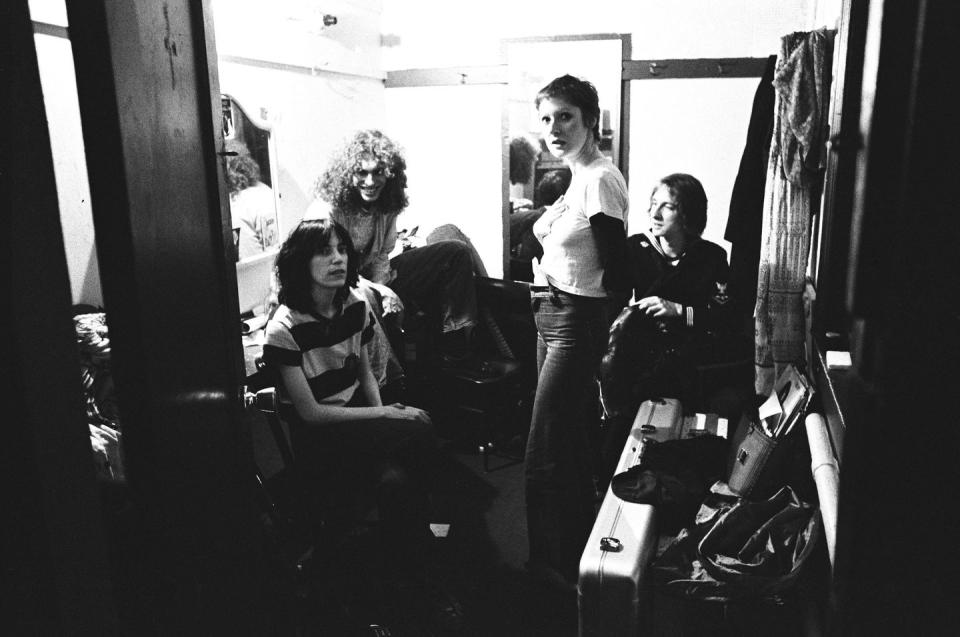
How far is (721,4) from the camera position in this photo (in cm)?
412

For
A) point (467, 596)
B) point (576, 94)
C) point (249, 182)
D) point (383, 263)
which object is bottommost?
point (467, 596)

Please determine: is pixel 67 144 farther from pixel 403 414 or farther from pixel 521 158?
pixel 521 158

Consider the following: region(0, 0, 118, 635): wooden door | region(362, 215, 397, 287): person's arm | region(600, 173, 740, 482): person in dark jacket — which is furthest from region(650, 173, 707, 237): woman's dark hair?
region(0, 0, 118, 635): wooden door

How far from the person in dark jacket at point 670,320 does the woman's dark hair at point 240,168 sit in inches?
67.1

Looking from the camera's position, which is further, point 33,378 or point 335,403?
point 335,403

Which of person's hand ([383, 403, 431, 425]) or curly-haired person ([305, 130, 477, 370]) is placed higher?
curly-haired person ([305, 130, 477, 370])

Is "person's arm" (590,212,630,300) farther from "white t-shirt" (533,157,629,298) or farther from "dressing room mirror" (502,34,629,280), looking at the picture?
"dressing room mirror" (502,34,629,280)

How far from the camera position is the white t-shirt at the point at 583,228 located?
2.44 metres

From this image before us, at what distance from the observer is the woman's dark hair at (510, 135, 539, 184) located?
4.58 metres

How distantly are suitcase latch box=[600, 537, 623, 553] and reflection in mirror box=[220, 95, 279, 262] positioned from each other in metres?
2.05

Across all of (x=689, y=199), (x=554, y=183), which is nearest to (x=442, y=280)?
(x=554, y=183)

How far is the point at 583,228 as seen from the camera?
2477 millimetres

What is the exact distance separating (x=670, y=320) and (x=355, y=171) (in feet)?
5.17

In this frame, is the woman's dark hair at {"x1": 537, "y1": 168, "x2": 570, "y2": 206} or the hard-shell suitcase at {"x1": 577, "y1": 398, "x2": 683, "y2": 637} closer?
the hard-shell suitcase at {"x1": 577, "y1": 398, "x2": 683, "y2": 637}
